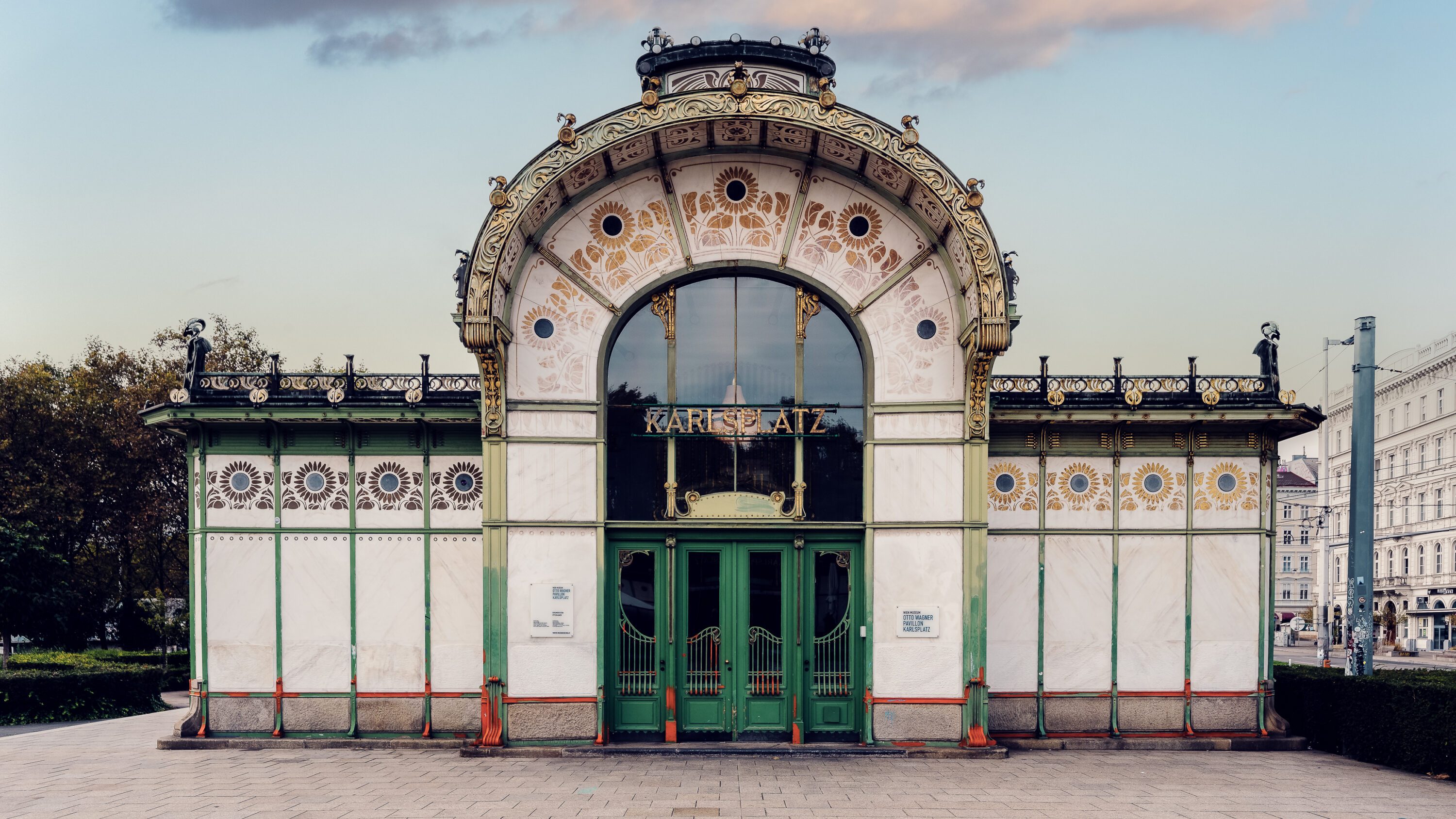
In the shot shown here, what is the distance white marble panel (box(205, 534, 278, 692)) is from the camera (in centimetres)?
1439

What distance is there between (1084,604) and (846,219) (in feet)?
22.8

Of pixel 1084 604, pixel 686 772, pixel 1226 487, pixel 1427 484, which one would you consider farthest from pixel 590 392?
pixel 1427 484

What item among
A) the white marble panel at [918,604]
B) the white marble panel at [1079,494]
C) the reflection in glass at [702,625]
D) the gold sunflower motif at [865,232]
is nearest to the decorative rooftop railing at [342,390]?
the reflection in glass at [702,625]

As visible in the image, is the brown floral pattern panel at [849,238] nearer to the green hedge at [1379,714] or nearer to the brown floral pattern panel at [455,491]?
the brown floral pattern panel at [455,491]

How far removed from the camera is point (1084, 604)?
47.7 ft

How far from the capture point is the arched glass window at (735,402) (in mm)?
13812

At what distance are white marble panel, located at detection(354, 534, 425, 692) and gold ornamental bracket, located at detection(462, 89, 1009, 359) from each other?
3.72m

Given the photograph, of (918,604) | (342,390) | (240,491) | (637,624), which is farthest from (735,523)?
(240,491)

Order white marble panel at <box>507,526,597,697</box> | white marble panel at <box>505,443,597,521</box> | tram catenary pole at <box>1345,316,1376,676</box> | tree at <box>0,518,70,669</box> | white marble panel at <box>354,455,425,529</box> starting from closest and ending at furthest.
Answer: white marble panel at <box>507,526,597,697</box>
white marble panel at <box>505,443,597,521</box>
white marble panel at <box>354,455,425,529</box>
tram catenary pole at <box>1345,316,1376,676</box>
tree at <box>0,518,70,669</box>

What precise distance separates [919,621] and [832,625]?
1.26m

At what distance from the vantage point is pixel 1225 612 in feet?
47.8

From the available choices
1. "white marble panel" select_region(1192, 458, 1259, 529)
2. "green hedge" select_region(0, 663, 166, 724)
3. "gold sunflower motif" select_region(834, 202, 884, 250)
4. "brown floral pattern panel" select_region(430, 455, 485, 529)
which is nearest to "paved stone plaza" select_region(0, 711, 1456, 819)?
"brown floral pattern panel" select_region(430, 455, 485, 529)

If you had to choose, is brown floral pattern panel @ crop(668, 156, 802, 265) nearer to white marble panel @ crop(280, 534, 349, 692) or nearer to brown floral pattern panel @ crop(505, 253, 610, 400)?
brown floral pattern panel @ crop(505, 253, 610, 400)

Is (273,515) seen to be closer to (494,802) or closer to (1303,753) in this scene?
(494,802)
